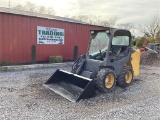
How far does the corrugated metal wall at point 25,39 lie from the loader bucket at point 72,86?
4.96m

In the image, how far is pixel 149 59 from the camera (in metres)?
14.2

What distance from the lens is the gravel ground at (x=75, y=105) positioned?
4274 millimetres

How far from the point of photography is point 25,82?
726 cm

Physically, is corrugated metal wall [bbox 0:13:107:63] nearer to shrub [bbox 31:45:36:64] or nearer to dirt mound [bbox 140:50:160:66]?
shrub [bbox 31:45:36:64]

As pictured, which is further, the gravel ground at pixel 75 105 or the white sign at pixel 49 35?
the white sign at pixel 49 35

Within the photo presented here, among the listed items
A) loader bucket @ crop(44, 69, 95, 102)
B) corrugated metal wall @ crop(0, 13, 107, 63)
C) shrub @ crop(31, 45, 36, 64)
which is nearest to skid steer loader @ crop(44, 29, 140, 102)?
loader bucket @ crop(44, 69, 95, 102)

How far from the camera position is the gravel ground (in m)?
4.27

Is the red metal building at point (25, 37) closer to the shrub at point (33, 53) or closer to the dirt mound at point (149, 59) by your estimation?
the shrub at point (33, 53)

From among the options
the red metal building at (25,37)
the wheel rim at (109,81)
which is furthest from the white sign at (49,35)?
the wheel rim at (109,81)

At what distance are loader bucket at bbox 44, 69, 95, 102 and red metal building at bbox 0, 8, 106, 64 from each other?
4.96m

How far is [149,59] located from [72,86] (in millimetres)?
9632

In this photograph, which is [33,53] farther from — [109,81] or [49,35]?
[109,81]

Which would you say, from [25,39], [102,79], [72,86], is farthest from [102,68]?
[25,39]

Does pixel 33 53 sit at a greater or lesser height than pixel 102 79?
greater
